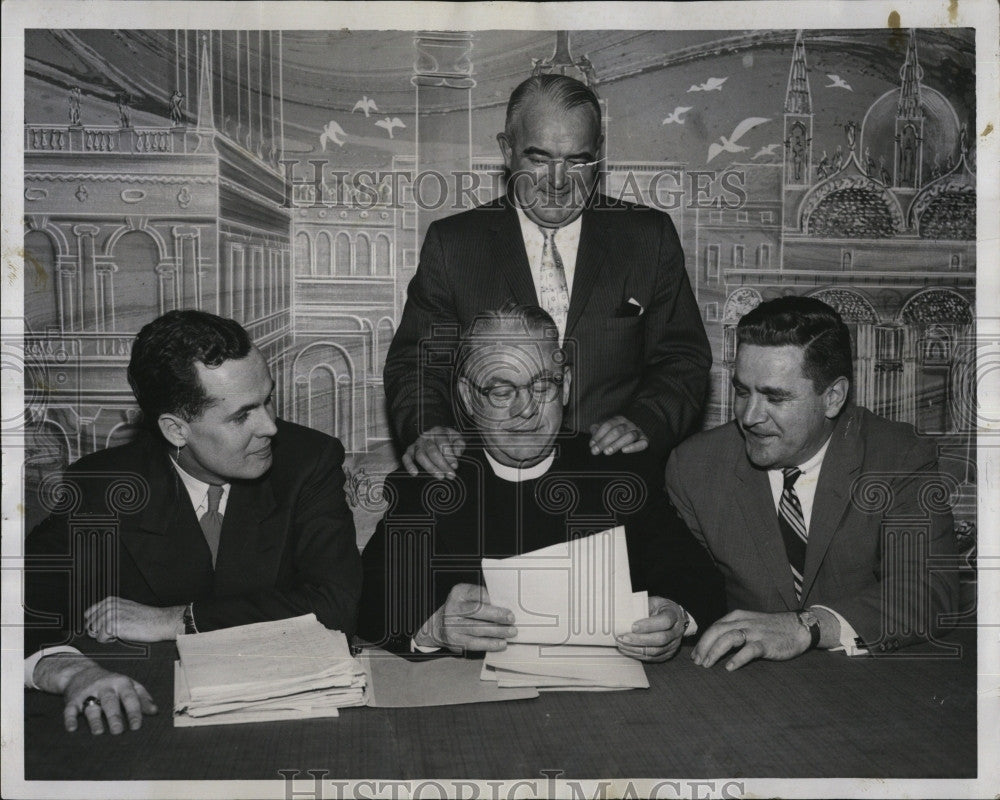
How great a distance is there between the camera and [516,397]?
131 inches

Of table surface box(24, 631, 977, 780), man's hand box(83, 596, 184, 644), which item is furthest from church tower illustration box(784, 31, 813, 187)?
man's hand box(83, 596, 184, 644)

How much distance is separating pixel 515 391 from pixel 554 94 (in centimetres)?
111

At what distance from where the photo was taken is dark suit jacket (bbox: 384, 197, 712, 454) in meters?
3.69

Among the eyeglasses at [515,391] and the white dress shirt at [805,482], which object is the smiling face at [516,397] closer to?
the eyeglasses at [515,391]

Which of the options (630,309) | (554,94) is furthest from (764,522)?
(554,94)

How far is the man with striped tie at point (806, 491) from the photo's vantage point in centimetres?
350

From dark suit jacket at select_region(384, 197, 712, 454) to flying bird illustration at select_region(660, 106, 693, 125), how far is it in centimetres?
36

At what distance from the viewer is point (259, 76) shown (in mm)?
3758

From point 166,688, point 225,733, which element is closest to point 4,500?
point 166,688

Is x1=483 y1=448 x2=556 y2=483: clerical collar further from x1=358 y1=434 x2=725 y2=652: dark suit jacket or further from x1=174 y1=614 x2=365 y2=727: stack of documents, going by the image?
x1=174 y1=614 x2=365 y2=727: stack of documents

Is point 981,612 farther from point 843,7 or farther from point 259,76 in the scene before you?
point 259,76

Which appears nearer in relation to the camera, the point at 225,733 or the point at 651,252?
the point at 225,733

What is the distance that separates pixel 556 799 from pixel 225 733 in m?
0.93

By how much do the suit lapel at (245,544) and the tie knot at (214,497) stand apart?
4cm
